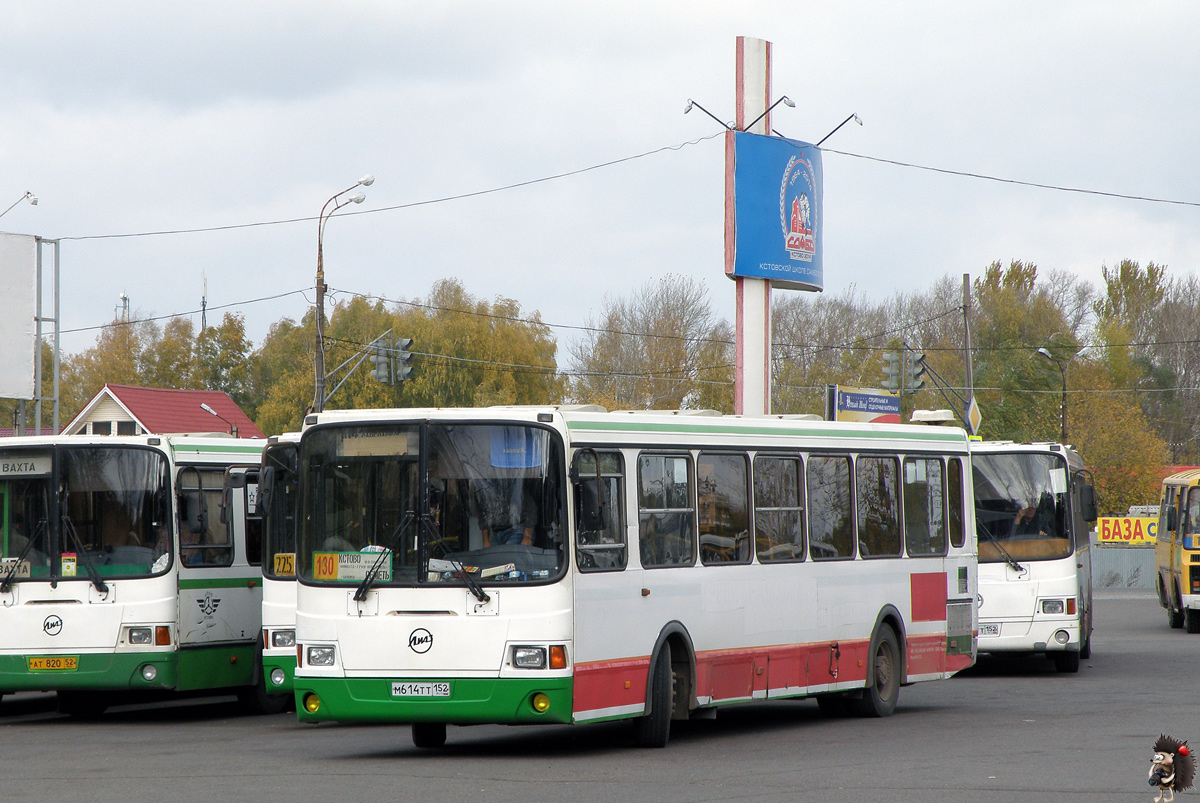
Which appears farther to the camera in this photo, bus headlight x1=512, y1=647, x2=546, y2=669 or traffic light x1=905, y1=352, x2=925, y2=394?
traffic light x1=905, y1=352, x2=925, y2=394

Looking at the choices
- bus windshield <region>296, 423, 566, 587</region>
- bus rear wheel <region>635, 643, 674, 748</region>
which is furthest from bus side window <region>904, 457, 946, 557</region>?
bus windshield <region>296, 423, 566, 587</region>

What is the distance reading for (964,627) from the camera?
16.5m

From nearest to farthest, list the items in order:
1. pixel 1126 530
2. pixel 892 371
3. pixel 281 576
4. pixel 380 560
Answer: pixel 380 560, pixel 281 576, pixel 892 371, pixel 1126 530

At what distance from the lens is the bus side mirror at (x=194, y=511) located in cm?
1548

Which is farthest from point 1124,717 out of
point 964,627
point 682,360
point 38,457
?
point 682,360

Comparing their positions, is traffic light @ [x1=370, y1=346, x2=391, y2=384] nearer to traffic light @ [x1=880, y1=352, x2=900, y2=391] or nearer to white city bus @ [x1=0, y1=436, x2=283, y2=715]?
traffic light @ [x1=880, y1=352, x2=900, y2=391]

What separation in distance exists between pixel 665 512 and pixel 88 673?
591cm

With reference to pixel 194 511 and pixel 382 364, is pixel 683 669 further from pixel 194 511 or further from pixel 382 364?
pixel 382 364

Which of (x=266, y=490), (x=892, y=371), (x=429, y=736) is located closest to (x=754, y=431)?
(x=429, y=736)

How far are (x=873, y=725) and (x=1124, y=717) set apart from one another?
7.52 feet

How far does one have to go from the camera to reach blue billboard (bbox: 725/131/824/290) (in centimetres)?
2825

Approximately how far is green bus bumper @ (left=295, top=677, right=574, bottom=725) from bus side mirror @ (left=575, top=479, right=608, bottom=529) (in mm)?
1100

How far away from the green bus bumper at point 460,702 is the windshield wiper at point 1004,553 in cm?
1053

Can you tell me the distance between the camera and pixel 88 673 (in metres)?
14.9
